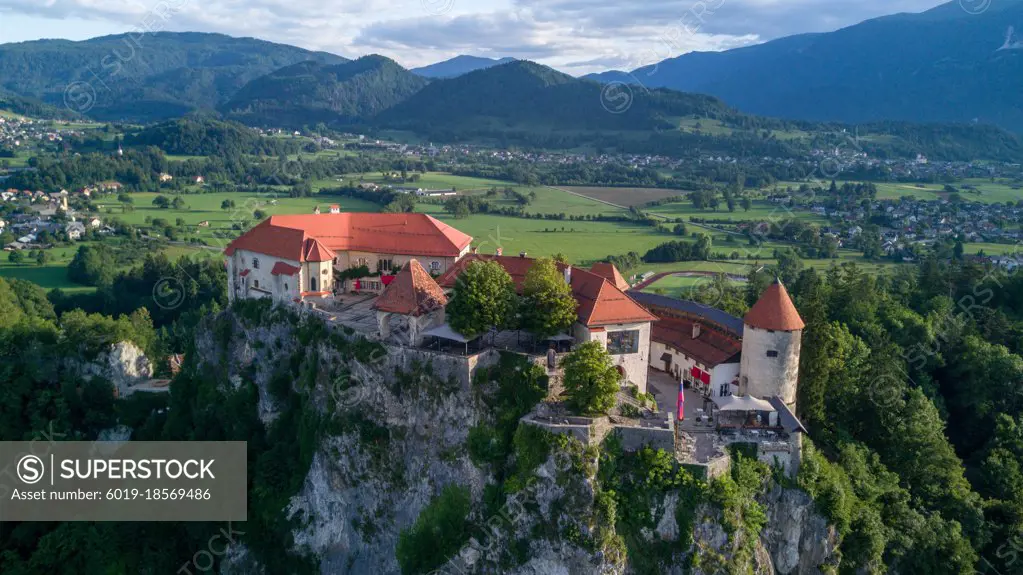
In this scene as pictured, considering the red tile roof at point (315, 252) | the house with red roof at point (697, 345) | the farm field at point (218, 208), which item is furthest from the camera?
the farm field at point (218, 208)

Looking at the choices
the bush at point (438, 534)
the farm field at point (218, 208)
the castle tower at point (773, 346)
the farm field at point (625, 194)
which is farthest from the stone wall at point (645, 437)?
the farm field at point (625, 194)

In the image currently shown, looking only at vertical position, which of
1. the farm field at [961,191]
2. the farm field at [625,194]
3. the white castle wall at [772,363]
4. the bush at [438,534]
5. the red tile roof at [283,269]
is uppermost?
the farm field at [961,191]

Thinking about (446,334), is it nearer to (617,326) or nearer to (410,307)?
(410,307)

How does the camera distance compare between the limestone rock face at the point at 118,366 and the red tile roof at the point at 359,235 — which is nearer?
the red tile roof at the point at 359,235

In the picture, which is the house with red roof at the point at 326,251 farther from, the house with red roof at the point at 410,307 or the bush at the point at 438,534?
the bush at the point at 438,534

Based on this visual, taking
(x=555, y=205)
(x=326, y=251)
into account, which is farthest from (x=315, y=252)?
(x=555, y=205)

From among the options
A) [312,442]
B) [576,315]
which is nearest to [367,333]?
[312,442]
